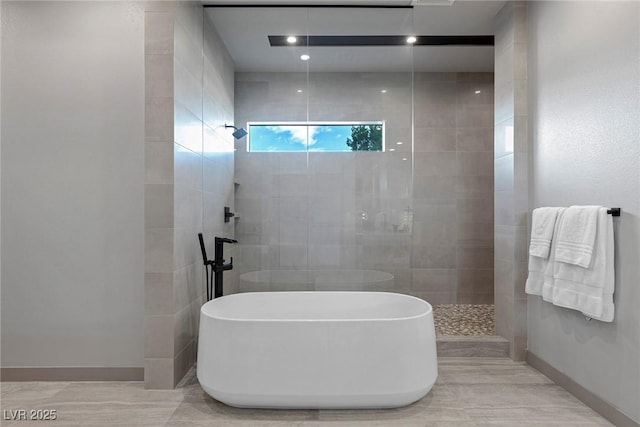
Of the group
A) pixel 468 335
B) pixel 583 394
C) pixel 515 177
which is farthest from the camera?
pixel 468 335

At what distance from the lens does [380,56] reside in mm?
3068

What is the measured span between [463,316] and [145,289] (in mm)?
3039

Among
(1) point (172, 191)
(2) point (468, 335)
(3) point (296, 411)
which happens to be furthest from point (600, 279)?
(1) point (172, 191)

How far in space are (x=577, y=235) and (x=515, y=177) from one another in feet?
2.69

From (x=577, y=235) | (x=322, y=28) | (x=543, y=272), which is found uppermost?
(x=322, y=28)

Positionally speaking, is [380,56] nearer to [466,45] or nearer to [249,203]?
[466,45]

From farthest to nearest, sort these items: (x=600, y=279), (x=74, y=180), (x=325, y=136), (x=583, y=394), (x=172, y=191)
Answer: (x=325, y=136) < (x=74, y=180) < (x=172, y=191) < (x=583, y=394) < (x=600, y=279)

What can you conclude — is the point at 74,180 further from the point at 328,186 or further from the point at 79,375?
the point at 328,186

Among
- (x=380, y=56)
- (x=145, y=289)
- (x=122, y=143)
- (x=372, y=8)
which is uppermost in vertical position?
(x=372, y=8)

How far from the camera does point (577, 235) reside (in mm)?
2195

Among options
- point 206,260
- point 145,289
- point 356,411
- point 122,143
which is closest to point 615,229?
point 356,411

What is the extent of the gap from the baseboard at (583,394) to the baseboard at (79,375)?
2786mm

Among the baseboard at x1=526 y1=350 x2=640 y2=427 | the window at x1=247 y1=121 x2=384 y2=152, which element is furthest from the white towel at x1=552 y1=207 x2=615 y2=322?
the window at x1=247 y1=121 x2=384 y2=152

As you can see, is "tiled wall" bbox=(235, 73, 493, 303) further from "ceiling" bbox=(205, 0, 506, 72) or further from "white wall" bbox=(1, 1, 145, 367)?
"white wall" bbox=(1, 1, 145, 367)
